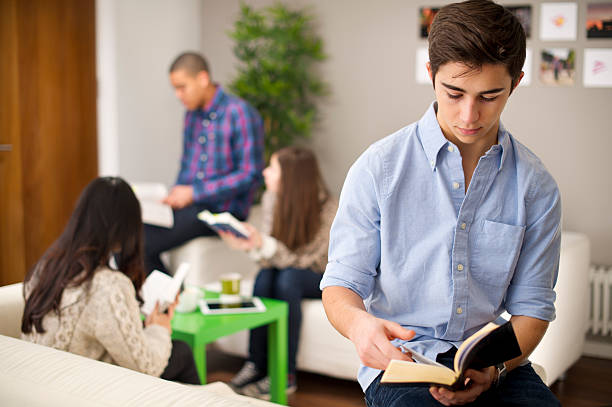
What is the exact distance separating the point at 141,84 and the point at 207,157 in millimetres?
980

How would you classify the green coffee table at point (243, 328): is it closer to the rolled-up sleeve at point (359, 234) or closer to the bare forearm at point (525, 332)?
the rolled-up sleeve at point (359, 234)

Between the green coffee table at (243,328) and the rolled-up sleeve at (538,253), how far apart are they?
1447 mm

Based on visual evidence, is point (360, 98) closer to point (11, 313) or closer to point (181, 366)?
point (181, 366)

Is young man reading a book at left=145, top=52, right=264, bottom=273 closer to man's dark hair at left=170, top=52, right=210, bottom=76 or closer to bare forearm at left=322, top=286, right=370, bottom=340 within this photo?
man's dark hair at left=170, top=52, right=210, bottom=76

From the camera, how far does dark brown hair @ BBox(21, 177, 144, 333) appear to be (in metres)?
1.84

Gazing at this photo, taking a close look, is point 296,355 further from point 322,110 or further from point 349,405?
point 322,110

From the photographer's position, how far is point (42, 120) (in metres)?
3.91

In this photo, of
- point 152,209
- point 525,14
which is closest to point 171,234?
point 152,209

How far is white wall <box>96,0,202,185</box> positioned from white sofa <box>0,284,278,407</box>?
3175 millimetres

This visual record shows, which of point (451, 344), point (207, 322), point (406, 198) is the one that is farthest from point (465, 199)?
point (207, 322)

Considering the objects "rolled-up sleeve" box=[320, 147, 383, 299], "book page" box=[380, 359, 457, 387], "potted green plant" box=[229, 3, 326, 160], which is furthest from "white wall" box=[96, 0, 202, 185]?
"book page" box=[380, 359, 457, 387]

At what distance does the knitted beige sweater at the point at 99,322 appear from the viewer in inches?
71.7

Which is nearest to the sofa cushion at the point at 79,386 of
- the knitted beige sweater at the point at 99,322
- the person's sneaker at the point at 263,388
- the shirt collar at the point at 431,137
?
the knitted beige sweater at the point at 99,322

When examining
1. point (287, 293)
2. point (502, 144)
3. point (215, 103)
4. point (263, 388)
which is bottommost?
point (263, 388)
